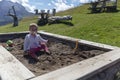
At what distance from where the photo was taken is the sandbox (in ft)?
13.9

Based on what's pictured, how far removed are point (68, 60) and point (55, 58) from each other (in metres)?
0.46

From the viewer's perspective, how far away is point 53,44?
8.36 m

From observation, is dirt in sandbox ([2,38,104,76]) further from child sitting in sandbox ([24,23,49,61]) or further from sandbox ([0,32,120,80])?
child sitting in sandbox ([24,23,49,61])

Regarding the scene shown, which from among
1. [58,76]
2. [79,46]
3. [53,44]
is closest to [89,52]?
[79,46]

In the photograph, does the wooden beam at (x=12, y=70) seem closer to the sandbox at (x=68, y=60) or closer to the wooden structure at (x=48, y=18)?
the sandbox at (x=68, y=60)

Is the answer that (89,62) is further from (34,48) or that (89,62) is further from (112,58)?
(34,48)

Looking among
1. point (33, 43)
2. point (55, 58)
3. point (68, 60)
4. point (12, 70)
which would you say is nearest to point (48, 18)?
point (33, 43)

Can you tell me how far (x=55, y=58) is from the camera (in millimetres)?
6461

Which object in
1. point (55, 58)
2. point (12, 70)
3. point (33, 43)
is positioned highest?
point (33, 43)

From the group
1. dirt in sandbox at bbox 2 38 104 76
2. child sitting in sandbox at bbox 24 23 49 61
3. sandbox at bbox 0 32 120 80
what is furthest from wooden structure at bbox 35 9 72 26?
child sitting in sandbox at bbox 24 23 49 61

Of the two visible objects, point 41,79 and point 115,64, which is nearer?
point 41,79

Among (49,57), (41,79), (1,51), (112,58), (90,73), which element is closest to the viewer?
(41,79)

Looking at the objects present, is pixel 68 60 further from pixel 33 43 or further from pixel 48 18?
pixel 48 18

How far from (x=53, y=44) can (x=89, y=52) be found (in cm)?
211
